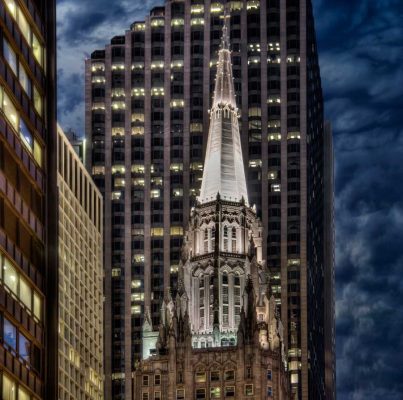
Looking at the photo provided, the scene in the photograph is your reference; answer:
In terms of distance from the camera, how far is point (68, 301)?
178 m

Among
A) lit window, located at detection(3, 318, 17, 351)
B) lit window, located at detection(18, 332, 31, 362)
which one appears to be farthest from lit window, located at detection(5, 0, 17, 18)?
lit window, located at detection(18, 332, 31, 362)

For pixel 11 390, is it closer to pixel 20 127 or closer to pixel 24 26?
pixel 20 127

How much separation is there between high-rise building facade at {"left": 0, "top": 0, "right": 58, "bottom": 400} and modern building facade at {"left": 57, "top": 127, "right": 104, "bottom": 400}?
8145 cm

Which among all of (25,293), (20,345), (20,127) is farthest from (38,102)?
(20,345)

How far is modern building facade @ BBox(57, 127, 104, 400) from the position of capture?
17350cm

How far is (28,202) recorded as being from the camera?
267 feet

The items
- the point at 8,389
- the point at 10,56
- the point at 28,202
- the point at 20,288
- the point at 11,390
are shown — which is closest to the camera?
the point at 8,389

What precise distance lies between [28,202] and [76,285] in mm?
105371

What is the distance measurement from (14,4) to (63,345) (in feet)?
310

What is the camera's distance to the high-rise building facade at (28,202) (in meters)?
75.9

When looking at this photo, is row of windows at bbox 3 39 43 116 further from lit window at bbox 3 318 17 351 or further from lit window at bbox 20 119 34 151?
lit window at bbox 3 318 17 351

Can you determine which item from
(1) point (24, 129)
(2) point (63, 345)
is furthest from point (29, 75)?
(2) point (63, 345)

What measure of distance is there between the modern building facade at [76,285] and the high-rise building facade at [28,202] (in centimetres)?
8145

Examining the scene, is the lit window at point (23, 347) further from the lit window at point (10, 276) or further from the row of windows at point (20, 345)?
the lit window at point (10, 276)
